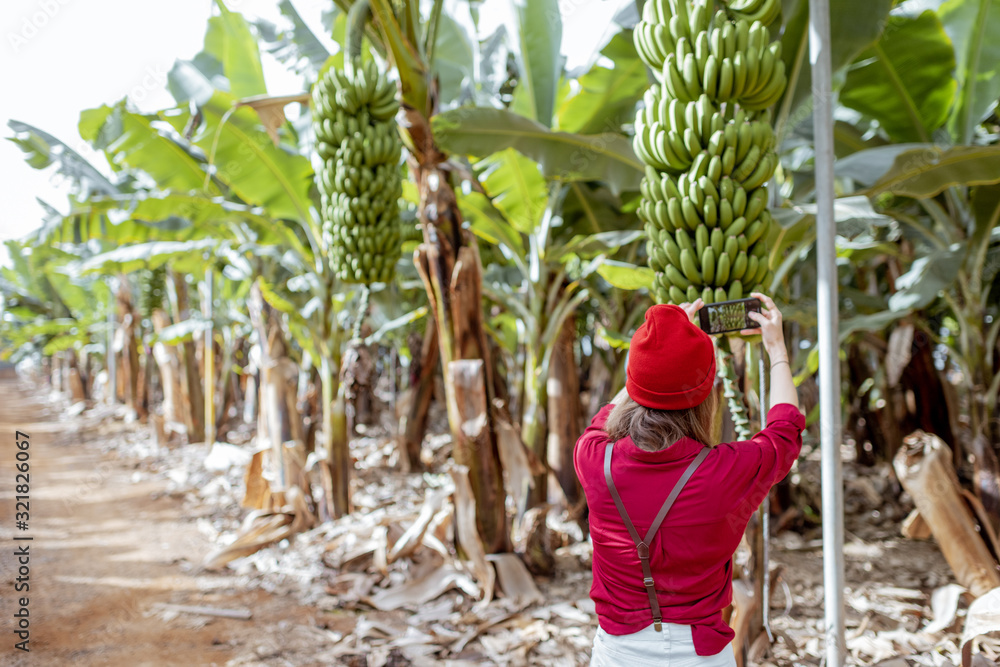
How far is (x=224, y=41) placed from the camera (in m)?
4.96

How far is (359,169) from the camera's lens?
9.27ft

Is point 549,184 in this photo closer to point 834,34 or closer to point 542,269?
point 542,269

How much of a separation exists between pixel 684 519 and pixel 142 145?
188 inches

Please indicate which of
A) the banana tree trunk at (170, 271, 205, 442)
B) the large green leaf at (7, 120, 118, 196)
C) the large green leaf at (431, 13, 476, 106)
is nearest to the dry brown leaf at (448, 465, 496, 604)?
the large green leaf at (431, 13, 476, 106)

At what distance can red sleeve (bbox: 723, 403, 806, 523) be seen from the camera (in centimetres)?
128

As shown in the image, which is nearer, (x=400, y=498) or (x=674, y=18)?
(x=674, y=18)

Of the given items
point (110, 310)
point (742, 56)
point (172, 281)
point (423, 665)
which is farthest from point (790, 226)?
point (110, 310)

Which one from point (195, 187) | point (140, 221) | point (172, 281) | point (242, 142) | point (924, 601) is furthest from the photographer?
point (172, 281)

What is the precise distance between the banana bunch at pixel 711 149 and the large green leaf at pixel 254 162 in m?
3.22

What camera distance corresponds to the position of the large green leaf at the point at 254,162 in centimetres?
427

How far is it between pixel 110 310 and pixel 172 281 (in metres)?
6.02

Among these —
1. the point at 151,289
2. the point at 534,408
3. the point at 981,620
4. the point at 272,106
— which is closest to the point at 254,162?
the point at 272,106

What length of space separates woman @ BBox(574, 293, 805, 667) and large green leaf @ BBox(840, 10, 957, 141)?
2850 millimetres

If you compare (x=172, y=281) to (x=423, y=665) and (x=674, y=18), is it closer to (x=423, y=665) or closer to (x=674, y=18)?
(x=423, y=665)
